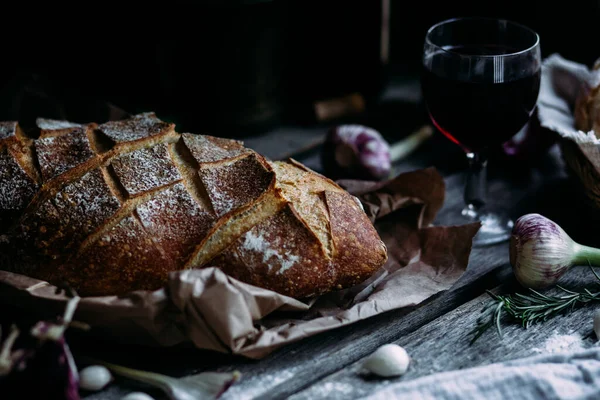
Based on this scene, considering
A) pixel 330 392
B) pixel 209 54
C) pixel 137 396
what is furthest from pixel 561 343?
pixel 209 54

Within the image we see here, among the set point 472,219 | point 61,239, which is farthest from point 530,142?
point 61,239

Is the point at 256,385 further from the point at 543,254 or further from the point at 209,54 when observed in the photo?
the point at 209,54

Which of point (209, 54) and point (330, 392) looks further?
point (209, 54)

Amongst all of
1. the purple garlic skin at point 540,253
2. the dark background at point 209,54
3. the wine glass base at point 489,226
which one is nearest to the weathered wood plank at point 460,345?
the purple garlic skin at point 540,253

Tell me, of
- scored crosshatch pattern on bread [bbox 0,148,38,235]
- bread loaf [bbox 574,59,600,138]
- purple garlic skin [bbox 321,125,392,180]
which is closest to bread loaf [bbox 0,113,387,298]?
scored crosshatch pattern on bread [bbox 0,148,38,235]

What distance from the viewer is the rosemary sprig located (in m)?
1.53

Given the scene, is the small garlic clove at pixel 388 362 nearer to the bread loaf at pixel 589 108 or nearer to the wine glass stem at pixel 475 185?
the wine glass stem at pixel 475 185

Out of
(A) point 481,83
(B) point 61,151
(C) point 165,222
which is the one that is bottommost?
(C) point 165,222

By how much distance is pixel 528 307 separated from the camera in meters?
1.54

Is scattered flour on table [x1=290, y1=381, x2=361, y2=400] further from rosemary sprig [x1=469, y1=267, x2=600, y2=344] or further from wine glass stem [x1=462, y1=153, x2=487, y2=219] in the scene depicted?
wine glass stem [x1=462, y1=153, x2=487, y2=219]

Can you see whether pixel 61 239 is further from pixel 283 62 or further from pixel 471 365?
pixel 283 62

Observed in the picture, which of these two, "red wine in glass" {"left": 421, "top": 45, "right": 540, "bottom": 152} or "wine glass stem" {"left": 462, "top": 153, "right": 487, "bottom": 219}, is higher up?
"red wine in glass" {"left": 421, "top": 45, "right": 540, "bottom": 152}

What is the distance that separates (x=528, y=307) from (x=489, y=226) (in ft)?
1.60

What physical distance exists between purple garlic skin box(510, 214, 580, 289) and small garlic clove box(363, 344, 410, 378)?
0.43m
